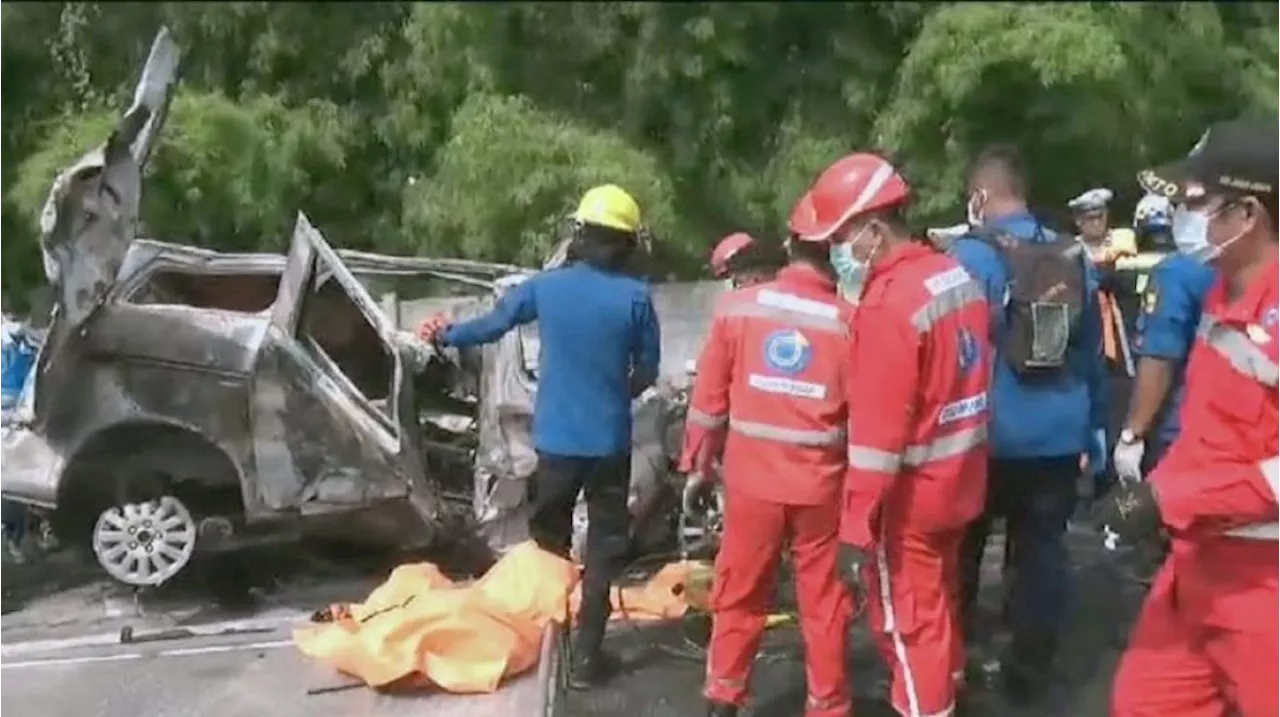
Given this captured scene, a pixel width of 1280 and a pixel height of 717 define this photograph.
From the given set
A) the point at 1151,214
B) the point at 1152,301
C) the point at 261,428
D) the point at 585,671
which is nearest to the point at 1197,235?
the point at 1152,301

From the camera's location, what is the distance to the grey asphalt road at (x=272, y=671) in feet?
17.6

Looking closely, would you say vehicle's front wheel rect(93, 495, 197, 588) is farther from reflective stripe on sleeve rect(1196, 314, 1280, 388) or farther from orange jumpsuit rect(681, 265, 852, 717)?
reflective stripe on sleeve rect(1196, 314, 1280, 388)

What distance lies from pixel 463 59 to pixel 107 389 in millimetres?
A: 2986

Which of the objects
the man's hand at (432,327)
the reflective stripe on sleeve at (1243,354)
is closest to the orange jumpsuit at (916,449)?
the reflective stripe on sleeve at (1243,354)

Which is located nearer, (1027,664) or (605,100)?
(605,100)

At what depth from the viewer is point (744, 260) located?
18.4 feet

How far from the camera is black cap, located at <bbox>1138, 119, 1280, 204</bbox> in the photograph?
3.63m

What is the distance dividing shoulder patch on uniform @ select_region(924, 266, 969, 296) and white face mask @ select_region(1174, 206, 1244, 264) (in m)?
0.52

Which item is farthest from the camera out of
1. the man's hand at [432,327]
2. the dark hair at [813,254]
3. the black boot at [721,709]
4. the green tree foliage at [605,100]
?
the man's hand at [432,327]

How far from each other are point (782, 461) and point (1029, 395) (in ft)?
2.94

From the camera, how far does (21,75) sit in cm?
449

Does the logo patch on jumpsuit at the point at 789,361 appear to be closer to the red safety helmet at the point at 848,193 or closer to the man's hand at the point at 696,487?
the red safety helmet at the point at 848,193

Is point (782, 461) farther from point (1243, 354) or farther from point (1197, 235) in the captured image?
point (1243, 354)

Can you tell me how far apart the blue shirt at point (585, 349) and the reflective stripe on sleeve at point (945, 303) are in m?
1.26
